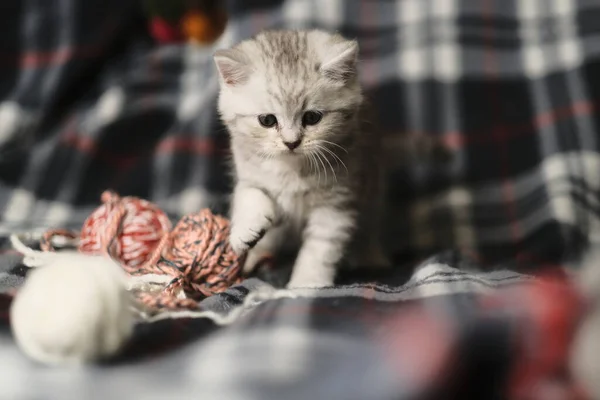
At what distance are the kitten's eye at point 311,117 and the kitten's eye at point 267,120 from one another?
5 centimetres

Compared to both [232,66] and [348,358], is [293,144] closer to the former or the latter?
[232,66]

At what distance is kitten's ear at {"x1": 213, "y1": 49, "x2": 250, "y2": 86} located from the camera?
1.07m

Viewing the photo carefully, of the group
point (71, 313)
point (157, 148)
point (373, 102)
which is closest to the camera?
point (71, 313)

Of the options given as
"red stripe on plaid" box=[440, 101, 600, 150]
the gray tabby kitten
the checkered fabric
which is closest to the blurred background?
"red stripe on plaid" box=[440, 101, 600, 150]

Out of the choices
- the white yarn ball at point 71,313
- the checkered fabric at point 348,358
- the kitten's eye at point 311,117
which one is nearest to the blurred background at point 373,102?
the kitten's eye at point 311,117

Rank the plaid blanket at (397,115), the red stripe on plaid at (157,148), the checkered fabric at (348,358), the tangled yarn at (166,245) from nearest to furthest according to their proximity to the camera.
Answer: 1. the checkered fabric at (348,358)
2. the tangled yarn at (166,245)
3. the plaid blanket at (397,115)
4. the red stripe on plaid at (157,148)

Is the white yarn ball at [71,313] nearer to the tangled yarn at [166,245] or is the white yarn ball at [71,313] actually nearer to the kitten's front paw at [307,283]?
the tangled yarn at [166,245]

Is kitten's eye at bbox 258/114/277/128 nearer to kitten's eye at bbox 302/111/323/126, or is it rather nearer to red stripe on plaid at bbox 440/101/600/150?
kitten's eye at bbox 302/111/323/126

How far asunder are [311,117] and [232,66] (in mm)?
162

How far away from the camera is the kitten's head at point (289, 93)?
3.50 feet

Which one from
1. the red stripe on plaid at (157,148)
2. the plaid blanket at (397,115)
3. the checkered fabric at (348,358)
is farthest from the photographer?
the red stripe on plaid at (157,148)

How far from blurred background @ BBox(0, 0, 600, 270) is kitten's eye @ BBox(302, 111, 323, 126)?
18.7 inches

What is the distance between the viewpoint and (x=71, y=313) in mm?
700

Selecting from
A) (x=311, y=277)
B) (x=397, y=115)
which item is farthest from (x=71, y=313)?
(x=397, y=115)
